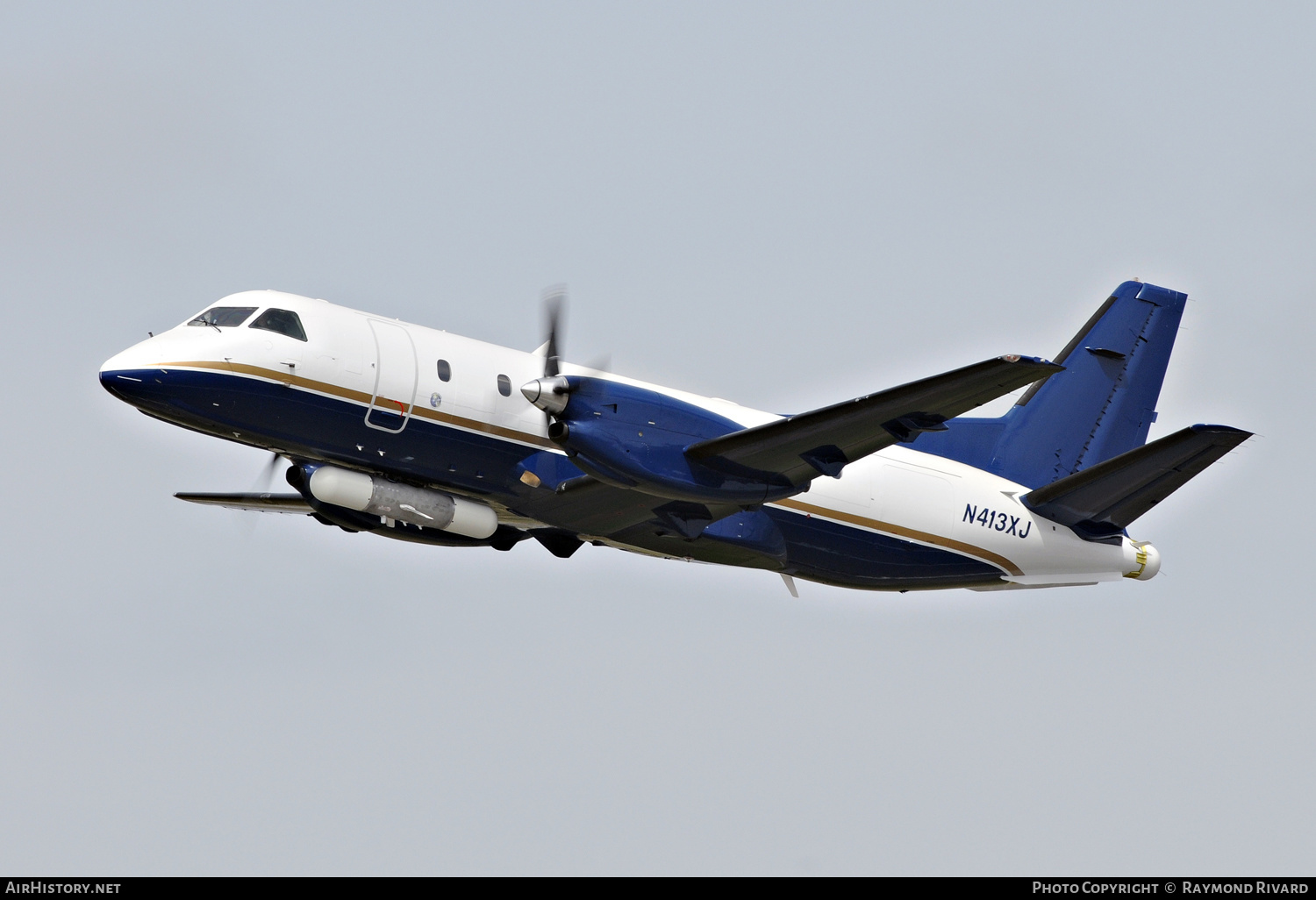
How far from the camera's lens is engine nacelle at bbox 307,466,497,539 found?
18.4 m

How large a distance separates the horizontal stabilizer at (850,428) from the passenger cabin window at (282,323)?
4.90 metres

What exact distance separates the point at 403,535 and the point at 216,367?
433cm

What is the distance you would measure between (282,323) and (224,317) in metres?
0.74

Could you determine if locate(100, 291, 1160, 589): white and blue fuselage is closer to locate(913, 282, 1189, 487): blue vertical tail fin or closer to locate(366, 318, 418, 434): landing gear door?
locate(366, 318, 418, 434): landing gear door

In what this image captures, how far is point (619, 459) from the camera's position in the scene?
58.7 feet

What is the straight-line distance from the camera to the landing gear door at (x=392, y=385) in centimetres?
1800

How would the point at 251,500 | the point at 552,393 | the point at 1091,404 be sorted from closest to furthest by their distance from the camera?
the point at 552,393, the point at 251,500, the point at 1091,404

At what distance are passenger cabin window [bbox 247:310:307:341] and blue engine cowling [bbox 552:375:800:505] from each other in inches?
130

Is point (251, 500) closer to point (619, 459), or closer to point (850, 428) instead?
point (619, 459)

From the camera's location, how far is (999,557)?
22.1 m

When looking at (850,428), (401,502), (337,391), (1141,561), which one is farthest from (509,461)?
(1141,561)
